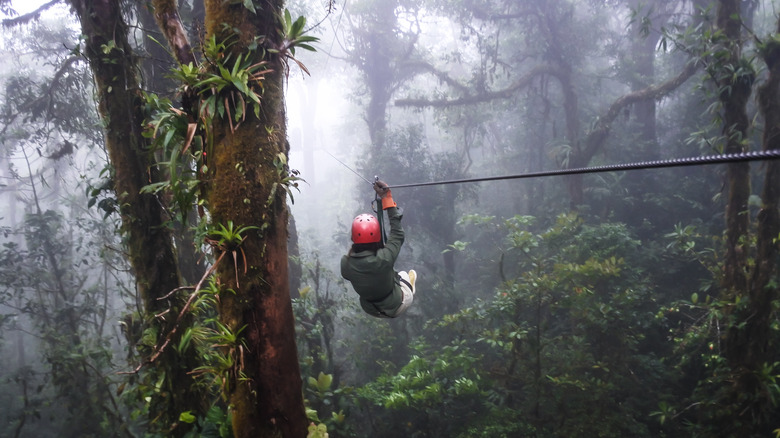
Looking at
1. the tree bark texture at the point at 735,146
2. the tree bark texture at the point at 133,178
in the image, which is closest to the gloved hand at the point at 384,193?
the tree bark texture at the point at 133,178

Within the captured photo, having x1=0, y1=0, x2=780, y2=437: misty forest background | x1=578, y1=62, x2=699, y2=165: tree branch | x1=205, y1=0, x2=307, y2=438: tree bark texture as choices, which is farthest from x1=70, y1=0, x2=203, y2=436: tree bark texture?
x1=578, y1=62, x2=699, y2=165: tree branch

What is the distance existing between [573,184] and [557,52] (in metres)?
3.76

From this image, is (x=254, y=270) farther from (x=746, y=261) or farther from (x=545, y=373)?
(x=746, y=261)

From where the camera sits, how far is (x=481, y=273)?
1209 centimetres

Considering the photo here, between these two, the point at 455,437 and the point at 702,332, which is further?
the point at 455,437

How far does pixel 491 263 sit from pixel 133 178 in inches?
384

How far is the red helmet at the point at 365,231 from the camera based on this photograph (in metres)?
3.20

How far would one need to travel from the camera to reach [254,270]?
7.22 feet

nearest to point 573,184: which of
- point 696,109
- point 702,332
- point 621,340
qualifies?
point 696,109

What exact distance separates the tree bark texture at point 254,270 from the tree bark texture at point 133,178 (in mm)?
1440

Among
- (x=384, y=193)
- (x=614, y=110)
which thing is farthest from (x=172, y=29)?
(x=614, y=110)

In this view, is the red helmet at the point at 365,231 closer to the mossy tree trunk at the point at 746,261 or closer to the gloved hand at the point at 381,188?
the gloved hand at the point at 381,188

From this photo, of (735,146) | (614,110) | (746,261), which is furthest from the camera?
(614,110)

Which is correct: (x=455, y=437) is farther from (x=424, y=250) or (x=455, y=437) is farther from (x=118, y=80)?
(x=424, y=250)
